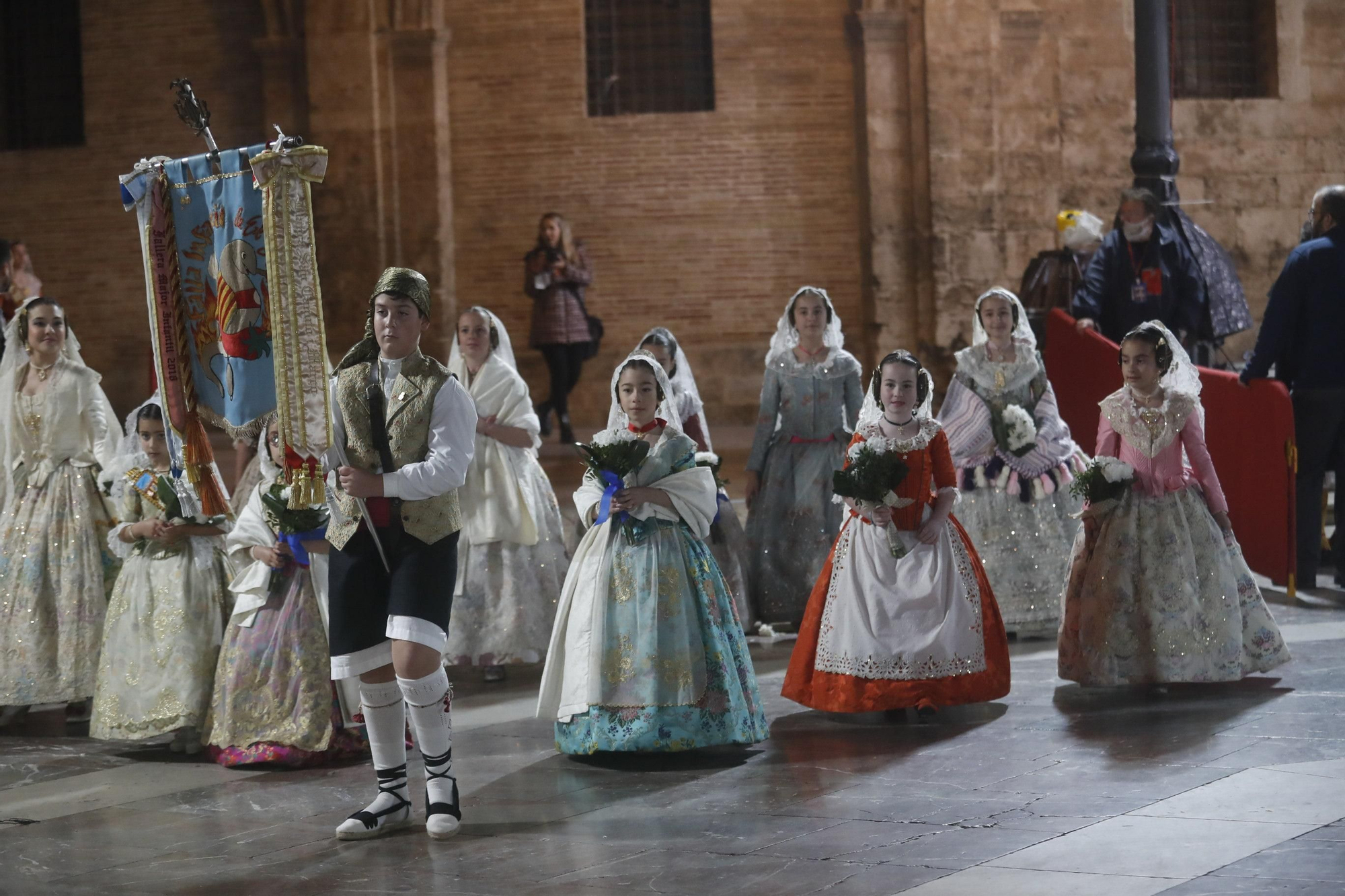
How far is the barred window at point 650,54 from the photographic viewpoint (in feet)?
53.2

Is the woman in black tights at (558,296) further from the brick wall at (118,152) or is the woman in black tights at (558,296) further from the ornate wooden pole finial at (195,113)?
the ornate wooden pole finial at (195,113)

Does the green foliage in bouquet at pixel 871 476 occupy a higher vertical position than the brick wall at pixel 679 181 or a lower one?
lower

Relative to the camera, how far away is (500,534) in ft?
25.8

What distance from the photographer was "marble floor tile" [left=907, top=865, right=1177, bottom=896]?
412cm

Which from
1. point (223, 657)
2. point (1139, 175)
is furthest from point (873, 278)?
point (223, 657)

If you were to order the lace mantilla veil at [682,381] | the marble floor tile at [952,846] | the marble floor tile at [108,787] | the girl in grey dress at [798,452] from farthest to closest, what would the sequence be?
the girl in grey dress at [798,452] → the lace mantilla veil at [682,381] → the marble floor tile at [108,787] → the marble floor tile at [952,846]

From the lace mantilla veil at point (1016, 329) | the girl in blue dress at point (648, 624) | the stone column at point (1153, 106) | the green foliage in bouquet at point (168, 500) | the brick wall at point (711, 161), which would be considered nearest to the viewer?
the girl in blue dress at point (648, 624)

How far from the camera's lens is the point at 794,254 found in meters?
16.3

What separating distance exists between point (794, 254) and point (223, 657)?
10698mm

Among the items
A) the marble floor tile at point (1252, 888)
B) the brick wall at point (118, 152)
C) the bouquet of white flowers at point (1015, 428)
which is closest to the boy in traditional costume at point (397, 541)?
the marble floor tile at point (1252, 888)

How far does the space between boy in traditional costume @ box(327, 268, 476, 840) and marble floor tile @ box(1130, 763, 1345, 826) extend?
6.80ft

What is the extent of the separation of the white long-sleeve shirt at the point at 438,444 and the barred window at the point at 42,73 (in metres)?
13.3

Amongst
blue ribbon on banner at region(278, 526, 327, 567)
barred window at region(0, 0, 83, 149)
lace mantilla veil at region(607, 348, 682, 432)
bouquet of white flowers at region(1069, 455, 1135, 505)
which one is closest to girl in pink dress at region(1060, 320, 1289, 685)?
bouquet of white flowers at region(1069, 455, 1135, 505)

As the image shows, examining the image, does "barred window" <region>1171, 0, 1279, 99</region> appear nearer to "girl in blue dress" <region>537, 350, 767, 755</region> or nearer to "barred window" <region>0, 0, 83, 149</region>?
"barred window" <region>0, 0, 83, 149</region>
